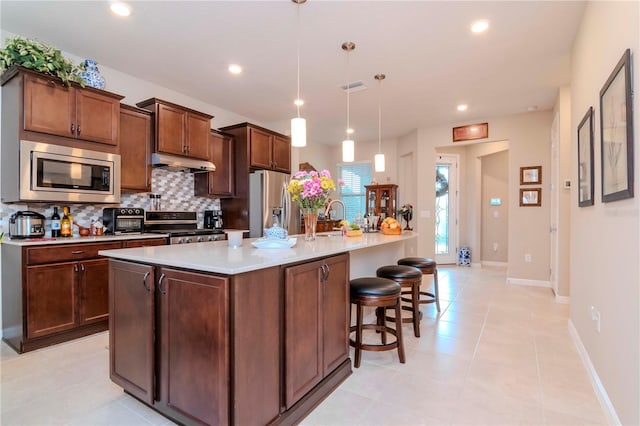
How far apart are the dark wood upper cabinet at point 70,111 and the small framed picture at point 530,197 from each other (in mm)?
5704

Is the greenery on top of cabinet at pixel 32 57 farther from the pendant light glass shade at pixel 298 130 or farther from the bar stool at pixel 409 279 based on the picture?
the bar stool at pixel 409 279

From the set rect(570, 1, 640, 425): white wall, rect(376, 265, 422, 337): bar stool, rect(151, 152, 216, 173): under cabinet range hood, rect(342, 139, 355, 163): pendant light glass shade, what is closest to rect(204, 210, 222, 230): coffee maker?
rect(151, 152, 216, 173): under cabinet range hood

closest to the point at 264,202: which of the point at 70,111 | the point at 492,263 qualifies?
the point at 70,111

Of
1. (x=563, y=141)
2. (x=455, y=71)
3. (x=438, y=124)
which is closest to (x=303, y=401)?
(x=455, y=71)

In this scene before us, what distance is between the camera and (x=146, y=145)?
3.67m

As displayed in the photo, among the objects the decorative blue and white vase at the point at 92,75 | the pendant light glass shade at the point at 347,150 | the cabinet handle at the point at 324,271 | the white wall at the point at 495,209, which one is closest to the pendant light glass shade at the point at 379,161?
the pendant light glass shade at the point at 347,150

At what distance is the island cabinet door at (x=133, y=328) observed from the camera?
1719 millimetres

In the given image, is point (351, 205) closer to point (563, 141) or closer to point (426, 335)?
point (563, 141)

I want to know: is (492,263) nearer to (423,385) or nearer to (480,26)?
(480,26)

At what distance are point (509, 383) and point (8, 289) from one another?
3977mm

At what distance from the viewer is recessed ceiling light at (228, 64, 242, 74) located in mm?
3596

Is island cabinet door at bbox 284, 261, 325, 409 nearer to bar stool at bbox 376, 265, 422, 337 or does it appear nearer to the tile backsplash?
bar stool at bbox 376, 265, 422, 337

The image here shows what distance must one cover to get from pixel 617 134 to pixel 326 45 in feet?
7.88

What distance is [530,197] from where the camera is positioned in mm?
5164
